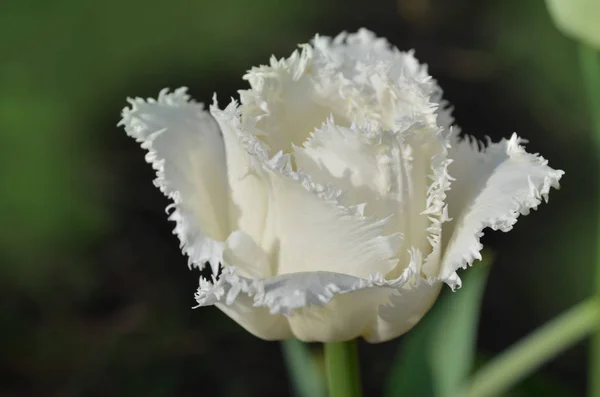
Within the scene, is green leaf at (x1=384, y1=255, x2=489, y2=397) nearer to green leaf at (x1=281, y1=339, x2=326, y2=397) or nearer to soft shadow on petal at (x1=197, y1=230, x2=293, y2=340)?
green leaf at (x1=281, y1=339, x2=326, y2=397)

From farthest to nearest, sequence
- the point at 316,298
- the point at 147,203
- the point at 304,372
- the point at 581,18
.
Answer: the point at 147,203 → the point at 304,372 → the point at 581,18 → the point at 316,298

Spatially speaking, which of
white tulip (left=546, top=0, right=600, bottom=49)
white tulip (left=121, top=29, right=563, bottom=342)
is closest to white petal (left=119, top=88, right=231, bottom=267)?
white tulip (left=121, top=29, right=563, bottom=342)

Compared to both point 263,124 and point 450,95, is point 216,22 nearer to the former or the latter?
point 450,95

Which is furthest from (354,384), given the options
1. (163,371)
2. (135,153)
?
(135,153)

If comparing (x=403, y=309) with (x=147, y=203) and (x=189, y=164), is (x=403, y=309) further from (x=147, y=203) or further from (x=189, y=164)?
(x=147, y=203)

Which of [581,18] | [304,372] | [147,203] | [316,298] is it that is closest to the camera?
[316,298]

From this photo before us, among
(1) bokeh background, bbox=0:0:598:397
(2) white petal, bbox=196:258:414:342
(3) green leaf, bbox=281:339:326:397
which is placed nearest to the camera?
(2) white petal, bbox=196:258:414:342

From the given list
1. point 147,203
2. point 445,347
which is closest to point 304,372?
point 445,347
